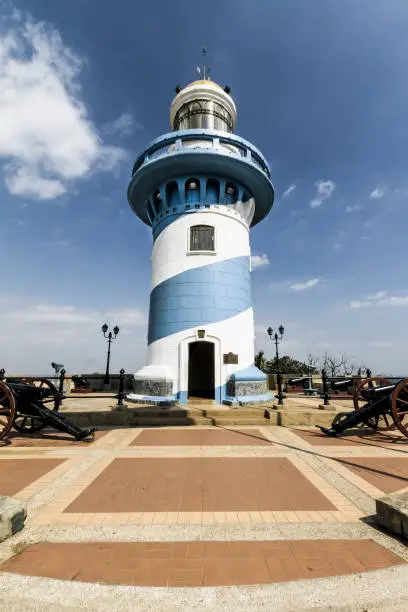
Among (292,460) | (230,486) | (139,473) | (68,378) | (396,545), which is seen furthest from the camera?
(68,378)

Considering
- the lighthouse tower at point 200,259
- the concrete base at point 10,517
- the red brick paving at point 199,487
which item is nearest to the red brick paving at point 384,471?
the red brick paving at point 199,487

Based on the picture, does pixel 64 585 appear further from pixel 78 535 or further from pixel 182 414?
pixel 182 414

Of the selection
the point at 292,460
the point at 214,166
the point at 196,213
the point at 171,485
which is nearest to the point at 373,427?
the point at 292,460

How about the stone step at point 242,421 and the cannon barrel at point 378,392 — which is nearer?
the cannon barrel at point 378,392

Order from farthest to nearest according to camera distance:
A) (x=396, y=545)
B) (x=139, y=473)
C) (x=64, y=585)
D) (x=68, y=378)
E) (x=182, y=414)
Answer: (x=68, y=378), (x=182, y=414), (x=139, y=473), (x=396, y=545), (x=64, y=585)

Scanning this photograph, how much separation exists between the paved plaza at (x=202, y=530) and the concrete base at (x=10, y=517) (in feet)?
0.27

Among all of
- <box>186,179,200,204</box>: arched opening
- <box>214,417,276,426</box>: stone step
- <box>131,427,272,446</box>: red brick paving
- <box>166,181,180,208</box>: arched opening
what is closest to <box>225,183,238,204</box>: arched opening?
<box>186,179,200,204</box>: arched opening

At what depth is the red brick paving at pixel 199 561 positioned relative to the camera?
2.68 meters

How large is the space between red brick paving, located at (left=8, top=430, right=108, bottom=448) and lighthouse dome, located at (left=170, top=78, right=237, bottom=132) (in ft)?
49.1

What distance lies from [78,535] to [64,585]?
0.92m

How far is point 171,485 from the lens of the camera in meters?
4.82

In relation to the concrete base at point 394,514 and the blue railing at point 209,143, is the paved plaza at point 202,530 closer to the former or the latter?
the concrete base at point 394,514

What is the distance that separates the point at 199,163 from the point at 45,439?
1161 cm

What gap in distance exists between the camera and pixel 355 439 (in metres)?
7.85
